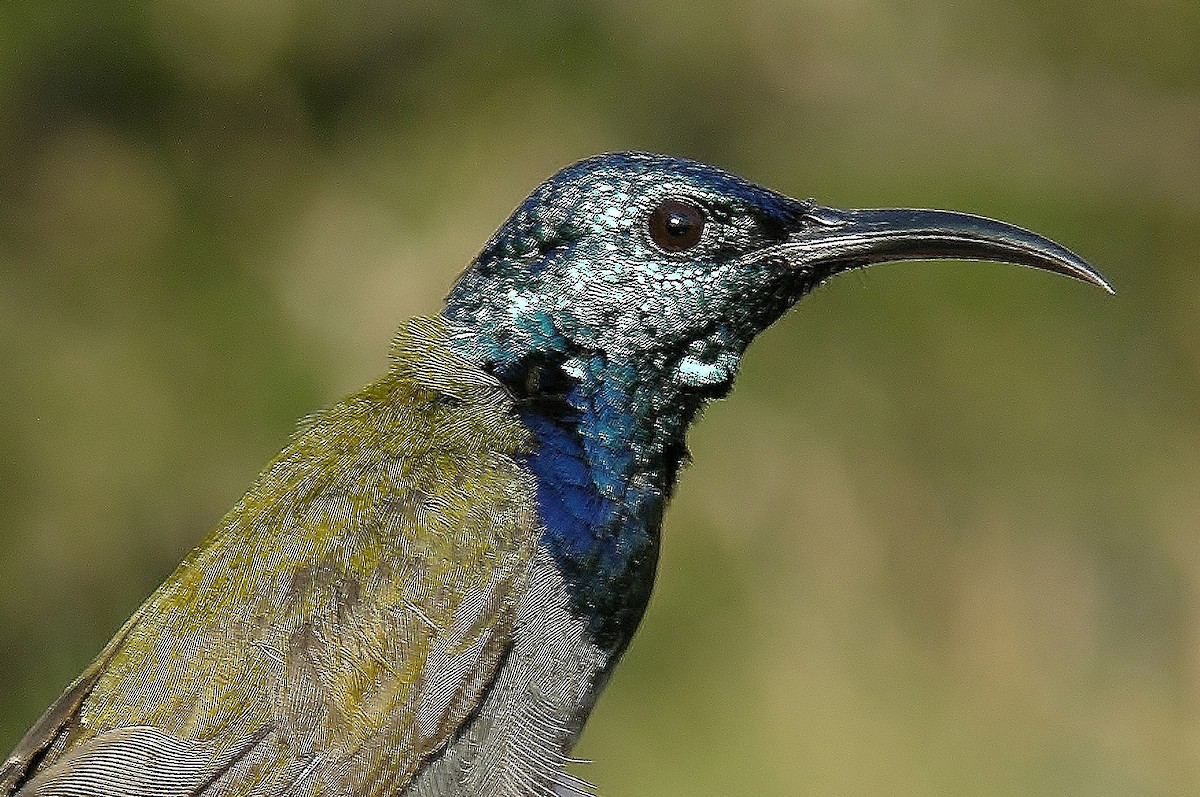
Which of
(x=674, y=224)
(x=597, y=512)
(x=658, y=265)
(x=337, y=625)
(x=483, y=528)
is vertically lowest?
(x=337, y=625)

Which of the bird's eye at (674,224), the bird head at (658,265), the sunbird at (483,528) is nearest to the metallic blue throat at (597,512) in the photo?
the sunbird at (483,528)

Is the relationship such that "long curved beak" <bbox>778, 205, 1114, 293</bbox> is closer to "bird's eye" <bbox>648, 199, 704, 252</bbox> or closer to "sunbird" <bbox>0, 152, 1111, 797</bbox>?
"sunbird" <bbox>0, 152, 1111, 797</bbox>

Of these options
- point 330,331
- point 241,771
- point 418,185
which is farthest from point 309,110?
point 241,771

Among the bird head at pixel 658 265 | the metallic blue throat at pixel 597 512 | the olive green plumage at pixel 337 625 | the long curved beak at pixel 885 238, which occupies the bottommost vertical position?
the olive green plumage at pixel 337 625

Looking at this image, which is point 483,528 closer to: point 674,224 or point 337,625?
point 337,625

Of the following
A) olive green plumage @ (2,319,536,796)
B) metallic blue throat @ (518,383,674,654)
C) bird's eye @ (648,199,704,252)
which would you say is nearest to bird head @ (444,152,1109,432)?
bird's eye @ (648,199,704,252)

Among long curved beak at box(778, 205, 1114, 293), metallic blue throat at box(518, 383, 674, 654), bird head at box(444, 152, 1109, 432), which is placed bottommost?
metallic blue throat at box(518, 383, 674, 654)

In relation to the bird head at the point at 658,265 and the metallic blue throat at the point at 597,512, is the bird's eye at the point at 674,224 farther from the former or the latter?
the metallic blue throat at the point at 597,512

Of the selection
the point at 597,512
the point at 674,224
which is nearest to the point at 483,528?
the point at 597,512

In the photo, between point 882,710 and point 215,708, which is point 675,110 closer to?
point 882,710
